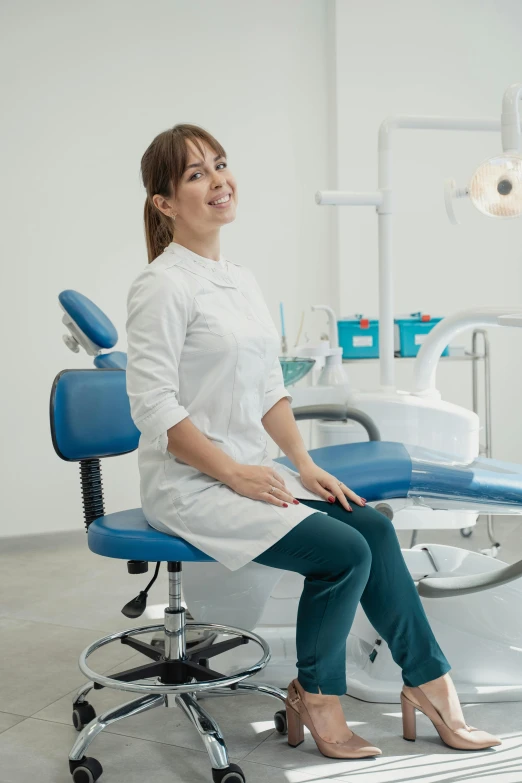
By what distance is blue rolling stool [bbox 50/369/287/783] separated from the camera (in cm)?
166

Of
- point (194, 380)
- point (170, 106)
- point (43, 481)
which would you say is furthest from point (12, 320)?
point (194, 380)

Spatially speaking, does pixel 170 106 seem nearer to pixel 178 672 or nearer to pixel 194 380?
pixel 194 380

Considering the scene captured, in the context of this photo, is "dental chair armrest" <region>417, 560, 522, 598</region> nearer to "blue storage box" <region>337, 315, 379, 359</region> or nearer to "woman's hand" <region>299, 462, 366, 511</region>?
"woman's hand" <region>299, 462, 366, 511</region>

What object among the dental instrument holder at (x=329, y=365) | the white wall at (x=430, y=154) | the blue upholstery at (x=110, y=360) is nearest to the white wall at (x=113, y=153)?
the white wall at (x=430, y=154)

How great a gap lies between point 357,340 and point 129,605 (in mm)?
1910

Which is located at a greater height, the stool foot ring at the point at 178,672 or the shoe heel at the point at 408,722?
the stool foot ring at the point at 178,672

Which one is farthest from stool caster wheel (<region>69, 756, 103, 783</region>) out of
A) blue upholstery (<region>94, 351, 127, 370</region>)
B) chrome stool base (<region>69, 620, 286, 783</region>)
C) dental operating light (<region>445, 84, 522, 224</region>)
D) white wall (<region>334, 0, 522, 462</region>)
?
white wall (<region>334, 0, 522, 462</region>)

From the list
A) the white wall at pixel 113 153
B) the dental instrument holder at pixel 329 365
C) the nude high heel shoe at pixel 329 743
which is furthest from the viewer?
the white wall at pixel 113 153

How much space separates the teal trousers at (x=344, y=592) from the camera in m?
1.64

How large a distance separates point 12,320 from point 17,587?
4.33ft

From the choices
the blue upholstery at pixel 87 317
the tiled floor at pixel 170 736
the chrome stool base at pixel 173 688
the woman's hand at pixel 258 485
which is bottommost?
the tiled floor at pixel 170 736

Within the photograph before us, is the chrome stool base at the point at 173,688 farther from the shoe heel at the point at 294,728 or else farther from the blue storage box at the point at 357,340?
the blue storage box at the point at 357,340

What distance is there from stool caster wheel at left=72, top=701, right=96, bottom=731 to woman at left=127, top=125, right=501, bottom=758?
17.5 inches

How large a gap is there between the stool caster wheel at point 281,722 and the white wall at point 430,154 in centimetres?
258
